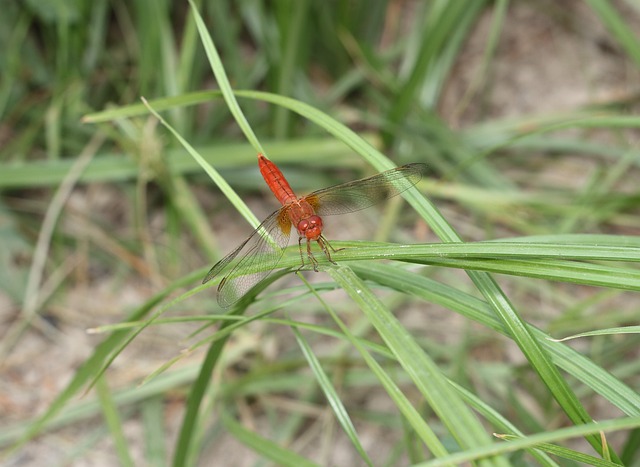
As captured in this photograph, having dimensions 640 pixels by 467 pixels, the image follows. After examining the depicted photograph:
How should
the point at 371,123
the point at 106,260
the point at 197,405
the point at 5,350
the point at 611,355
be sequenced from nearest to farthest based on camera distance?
the point at 197,405 < the point at 611,355 < the point at 5,350 < the point at 106,260 < the point at 371,123

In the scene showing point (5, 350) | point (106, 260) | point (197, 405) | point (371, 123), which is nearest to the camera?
point (197, 405)

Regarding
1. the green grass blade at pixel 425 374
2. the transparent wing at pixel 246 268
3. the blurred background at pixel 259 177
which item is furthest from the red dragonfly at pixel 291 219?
the blurred background at pixel 259 177

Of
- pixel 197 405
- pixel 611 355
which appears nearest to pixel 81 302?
pixel 197 405

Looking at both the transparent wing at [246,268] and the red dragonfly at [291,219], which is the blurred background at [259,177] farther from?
the transparent wing at [246,268]

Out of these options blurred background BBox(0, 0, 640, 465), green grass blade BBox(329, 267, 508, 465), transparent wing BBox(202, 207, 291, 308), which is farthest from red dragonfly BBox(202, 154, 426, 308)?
blurred background BBox(0, 0, 640, 465)

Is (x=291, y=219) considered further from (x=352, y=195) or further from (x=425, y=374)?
(x=425, y=374)

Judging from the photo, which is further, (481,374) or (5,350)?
(5,350)

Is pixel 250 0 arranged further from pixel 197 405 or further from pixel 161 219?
pixel 197 405
